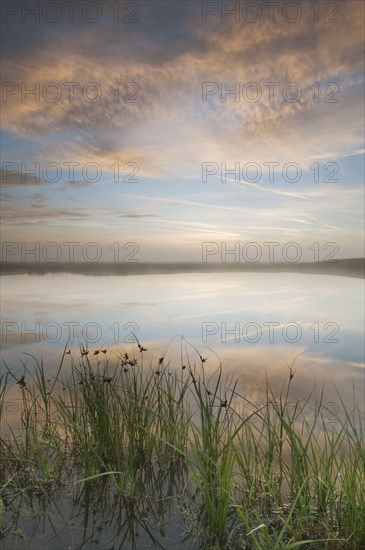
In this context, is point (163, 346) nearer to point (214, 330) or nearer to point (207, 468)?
point (214, 330)

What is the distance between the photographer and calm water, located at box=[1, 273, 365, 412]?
12.2m

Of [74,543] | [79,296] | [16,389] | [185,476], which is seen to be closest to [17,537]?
[74,543]

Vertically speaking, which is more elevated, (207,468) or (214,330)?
(207,468)

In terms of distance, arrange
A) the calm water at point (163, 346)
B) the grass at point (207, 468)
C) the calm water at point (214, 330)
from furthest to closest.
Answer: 1. the calm water at point (214, 330)
2. the calm water at point (163, 346)
3. the grass at point (207, 468)

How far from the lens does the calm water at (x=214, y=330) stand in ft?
40.0

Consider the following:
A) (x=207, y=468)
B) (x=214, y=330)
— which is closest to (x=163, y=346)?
(x=214, y=330)

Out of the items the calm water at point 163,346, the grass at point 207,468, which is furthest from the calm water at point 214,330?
the grass at point 207,468

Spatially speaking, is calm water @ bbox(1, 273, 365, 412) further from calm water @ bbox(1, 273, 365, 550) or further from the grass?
the grass

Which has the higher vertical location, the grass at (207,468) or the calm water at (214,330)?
the grass at (207,468)

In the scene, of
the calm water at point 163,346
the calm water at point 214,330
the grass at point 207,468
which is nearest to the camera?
the grass at point 207,468

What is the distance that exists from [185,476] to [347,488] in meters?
1.98

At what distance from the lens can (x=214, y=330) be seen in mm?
18156

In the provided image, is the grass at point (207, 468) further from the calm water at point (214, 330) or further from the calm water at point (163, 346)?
the calm water at point (214, 330)

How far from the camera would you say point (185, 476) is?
5.38 metres
